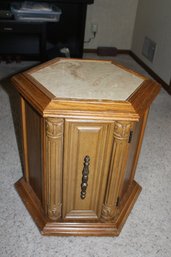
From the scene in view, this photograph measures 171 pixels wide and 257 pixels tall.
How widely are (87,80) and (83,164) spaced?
0.31 meters

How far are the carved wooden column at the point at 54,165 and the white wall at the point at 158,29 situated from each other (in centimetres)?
180

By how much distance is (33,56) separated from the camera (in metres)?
2.80

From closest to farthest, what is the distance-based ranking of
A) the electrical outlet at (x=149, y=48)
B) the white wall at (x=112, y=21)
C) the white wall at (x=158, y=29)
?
the white wall at (x=158, y=29) < the electrical outlet at (x=149, y=48) < the white wall at (x=112, y=21)

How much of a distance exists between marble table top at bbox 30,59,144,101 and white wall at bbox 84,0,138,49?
2.09 m

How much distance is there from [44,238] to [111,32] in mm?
2675

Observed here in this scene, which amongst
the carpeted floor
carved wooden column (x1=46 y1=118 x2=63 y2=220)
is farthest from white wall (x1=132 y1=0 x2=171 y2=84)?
carved wooden column (x1=46 y1=118 x2=63 y2=220)

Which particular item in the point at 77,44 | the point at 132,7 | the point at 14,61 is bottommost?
the point at 14,61

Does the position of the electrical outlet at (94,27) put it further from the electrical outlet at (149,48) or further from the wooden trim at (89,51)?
the electrical outlet at (149,48)

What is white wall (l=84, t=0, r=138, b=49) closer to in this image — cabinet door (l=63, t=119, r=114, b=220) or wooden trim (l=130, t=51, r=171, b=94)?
wooden trim (l=130, t=51, r=171, b=94)

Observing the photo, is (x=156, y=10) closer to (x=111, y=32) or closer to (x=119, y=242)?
(x=111, y=32)

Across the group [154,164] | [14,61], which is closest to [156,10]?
[14,61]

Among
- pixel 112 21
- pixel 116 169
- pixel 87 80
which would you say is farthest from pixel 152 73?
pixel 116 169

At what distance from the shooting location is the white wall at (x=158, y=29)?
2531 mm

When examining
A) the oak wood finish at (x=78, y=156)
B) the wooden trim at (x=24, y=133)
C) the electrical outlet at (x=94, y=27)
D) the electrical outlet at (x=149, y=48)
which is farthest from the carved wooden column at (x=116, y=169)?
the electrical outlet at (x=94, y=27)
